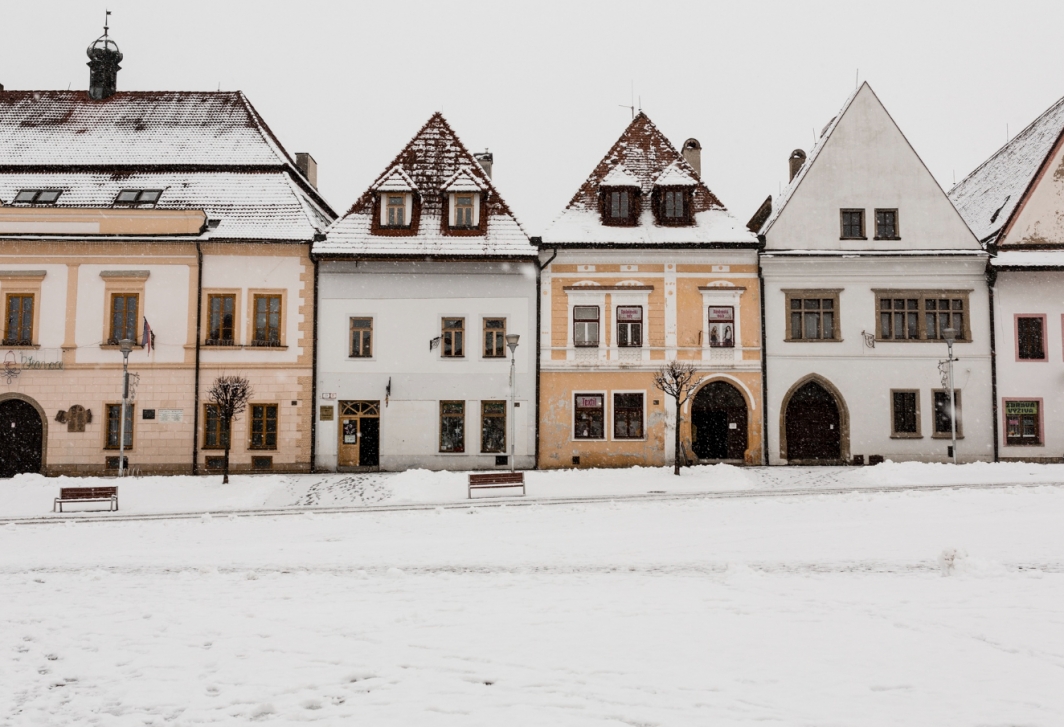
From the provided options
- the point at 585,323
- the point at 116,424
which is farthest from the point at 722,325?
the point at 116,424

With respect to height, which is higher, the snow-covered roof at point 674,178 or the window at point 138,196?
the snow-covered roof at point 674,178

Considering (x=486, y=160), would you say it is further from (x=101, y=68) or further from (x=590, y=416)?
(x=101, y=68)

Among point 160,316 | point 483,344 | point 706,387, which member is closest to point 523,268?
point 483,344

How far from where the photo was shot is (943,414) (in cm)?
2591

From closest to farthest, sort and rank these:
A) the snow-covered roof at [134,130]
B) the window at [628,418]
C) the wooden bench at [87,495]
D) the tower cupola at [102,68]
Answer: the wooden bench at [87,495], the window at [628,418], the snow-covered roof at [134,130], the tower cupola at [102,68]

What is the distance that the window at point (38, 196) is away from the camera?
26.3 meters

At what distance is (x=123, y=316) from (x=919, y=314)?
28196mm

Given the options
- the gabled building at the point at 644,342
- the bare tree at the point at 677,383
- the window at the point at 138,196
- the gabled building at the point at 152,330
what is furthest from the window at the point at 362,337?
the bare tree at the point at 677,383

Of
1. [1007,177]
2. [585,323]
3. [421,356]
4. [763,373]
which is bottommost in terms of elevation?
[763,373]

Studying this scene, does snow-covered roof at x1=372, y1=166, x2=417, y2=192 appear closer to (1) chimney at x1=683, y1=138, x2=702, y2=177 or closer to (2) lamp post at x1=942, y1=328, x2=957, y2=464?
(1) chimney at x1=683, y1=138, x2=702, y2=177

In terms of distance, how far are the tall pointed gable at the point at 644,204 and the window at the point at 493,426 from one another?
6137 millimetres

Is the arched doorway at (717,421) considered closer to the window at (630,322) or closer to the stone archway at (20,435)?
the window at (630,322)

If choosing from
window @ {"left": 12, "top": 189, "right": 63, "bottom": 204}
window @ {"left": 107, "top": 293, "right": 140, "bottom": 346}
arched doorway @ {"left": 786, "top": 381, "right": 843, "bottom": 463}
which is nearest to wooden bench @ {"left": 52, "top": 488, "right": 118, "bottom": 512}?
window @ {"left": 107, "top": 293, "right": 140, "bottom": 346}

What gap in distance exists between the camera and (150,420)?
24.8 metres
